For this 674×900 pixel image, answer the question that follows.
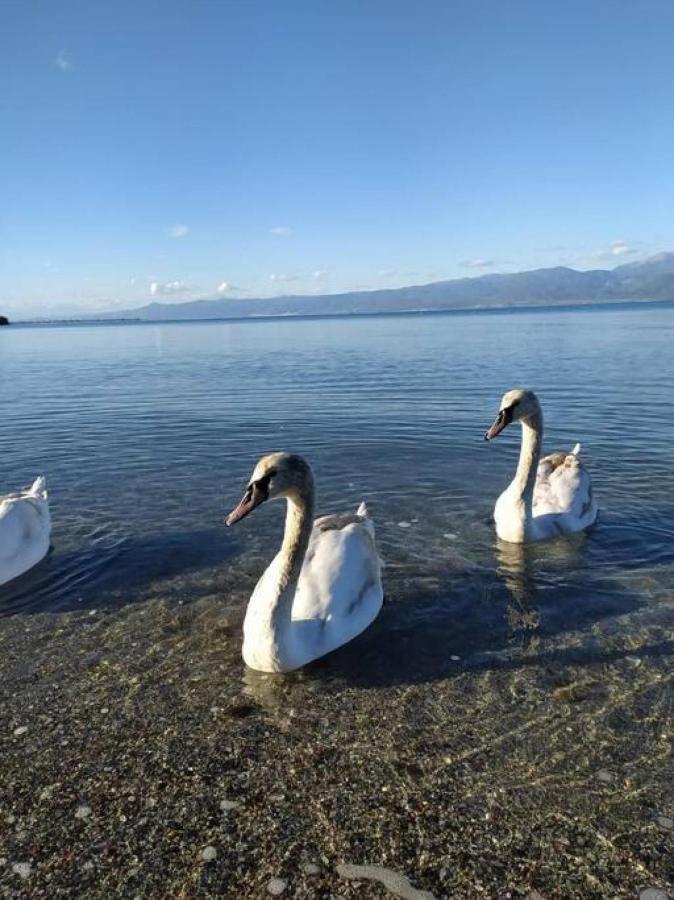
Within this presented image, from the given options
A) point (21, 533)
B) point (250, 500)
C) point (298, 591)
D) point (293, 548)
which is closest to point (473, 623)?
point (298, 591)

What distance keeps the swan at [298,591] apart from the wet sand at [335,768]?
12.9 inches

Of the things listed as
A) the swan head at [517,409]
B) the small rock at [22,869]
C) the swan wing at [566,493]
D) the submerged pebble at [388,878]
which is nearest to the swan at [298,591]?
the submerged pebble at [388,878]

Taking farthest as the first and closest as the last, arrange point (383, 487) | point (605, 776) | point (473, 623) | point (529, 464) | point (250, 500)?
point (383, 487), point (529, 464), point (473, 623), point (250, 500), point (605, 776)

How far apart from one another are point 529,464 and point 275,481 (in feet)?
17.7

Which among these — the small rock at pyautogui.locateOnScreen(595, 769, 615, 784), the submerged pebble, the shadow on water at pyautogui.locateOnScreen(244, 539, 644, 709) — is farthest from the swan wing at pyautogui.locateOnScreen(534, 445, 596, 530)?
the submerged pebble

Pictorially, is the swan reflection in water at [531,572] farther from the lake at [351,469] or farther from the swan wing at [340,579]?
the swan wing at [340,579]

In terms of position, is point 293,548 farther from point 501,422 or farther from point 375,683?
point 501,422

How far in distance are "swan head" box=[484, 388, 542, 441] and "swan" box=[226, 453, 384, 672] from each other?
395cm

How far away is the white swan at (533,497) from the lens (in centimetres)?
1038

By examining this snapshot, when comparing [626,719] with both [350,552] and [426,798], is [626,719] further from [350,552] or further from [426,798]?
[350,552]

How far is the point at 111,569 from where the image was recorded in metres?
Answer: 9.81

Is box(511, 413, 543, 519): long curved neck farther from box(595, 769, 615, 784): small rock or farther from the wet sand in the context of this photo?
box(595, 769, 615, 784): small rock

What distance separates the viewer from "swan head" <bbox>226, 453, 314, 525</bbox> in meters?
6.43

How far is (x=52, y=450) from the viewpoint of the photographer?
17.3 m
